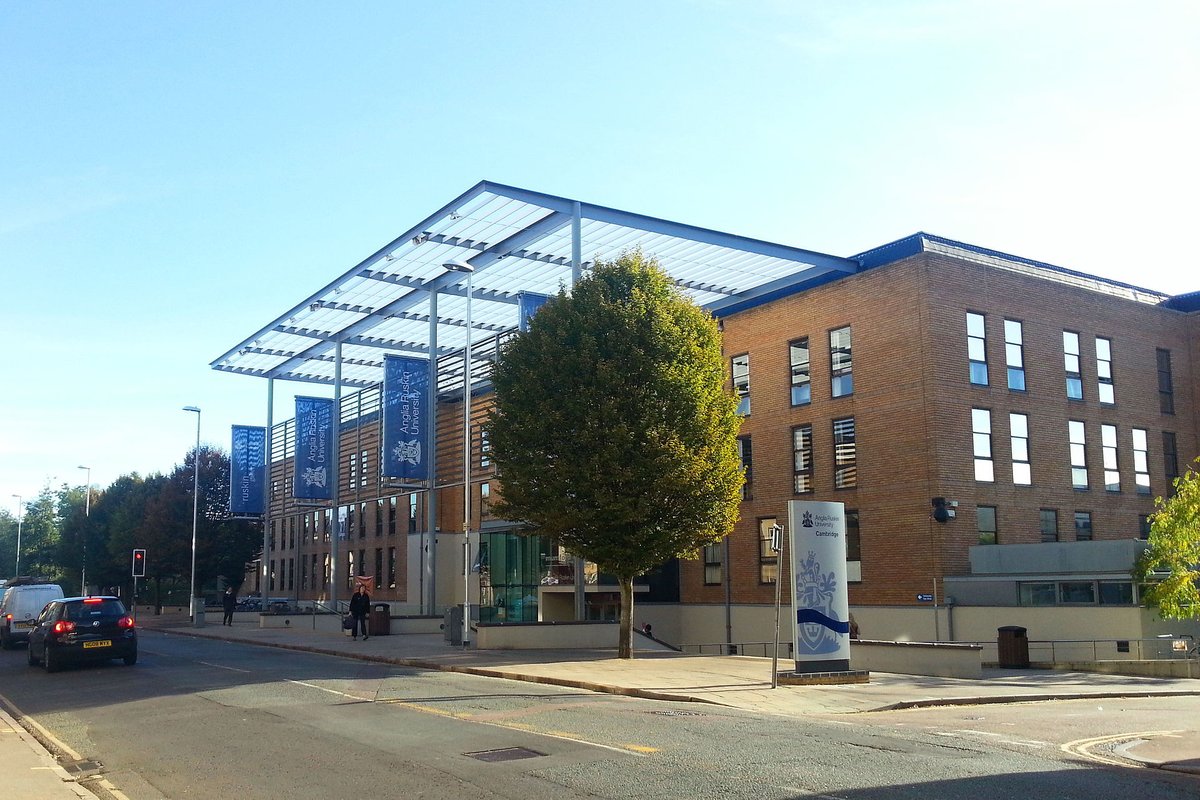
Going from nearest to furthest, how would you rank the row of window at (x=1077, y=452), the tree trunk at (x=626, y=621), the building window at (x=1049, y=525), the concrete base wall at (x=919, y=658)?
the concrete base wall at (x=919, y=658) → the tree trunk at (x=626, y=621) → the row of window at (x=1077, y=452) → the building window at (x=1049, y=525)

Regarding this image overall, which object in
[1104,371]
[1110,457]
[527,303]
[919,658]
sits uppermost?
[527,303]

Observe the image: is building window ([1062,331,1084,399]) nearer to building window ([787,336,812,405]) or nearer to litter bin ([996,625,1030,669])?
building window ([787,336,812,405])

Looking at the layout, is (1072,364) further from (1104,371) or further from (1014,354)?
(1014,354)

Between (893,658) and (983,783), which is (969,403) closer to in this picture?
(893,658)

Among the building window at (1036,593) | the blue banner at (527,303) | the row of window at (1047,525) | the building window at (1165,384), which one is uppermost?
the blue banner at (527,303)

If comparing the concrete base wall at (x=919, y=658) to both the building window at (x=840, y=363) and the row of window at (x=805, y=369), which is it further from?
the building window at (x=840, y=363)

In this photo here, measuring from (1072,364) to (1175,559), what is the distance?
1072cm

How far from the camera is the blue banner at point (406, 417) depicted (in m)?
37.7

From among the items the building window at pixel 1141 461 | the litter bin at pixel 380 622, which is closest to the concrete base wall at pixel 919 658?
the building window at pixel 1141 461

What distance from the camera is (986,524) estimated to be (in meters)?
31.5

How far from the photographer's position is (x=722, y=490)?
2523 cm

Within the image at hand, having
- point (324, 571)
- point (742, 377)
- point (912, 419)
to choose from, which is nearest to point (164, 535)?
point (324, 571)

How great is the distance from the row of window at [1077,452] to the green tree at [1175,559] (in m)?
5.74

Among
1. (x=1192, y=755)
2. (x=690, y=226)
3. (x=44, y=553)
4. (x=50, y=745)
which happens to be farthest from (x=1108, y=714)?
(x=44, y=553)
